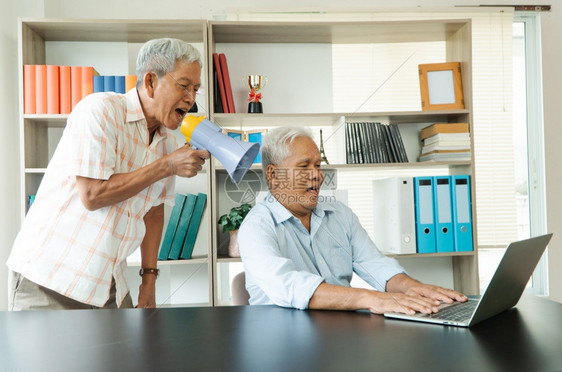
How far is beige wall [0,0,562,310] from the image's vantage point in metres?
2.77

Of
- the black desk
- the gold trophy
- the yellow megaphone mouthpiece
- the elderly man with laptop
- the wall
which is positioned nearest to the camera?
the black desk

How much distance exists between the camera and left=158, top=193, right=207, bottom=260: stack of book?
2.71 meters

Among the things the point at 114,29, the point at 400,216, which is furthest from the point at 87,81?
the point at 400,216

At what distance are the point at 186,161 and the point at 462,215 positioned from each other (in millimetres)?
1828

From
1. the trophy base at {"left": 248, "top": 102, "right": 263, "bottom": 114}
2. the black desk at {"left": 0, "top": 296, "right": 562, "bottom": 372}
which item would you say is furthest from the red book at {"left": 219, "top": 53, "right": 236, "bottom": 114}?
the black desk at {"left": 0, "top": 296, "right": 562, "bottom": 372}

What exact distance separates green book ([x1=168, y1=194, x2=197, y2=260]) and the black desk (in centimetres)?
155

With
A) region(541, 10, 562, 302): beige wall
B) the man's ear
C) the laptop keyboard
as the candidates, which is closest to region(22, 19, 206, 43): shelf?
the man's ear

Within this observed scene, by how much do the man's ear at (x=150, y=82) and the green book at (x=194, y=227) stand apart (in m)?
1.22

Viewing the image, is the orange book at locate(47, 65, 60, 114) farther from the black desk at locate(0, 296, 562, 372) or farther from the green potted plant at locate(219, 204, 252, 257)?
the black desk at locate(0, 296, 562, 372)

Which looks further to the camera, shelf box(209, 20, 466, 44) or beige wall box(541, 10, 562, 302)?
beige wall box(541, 10, 562, 302)

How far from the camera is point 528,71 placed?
339 centimetres

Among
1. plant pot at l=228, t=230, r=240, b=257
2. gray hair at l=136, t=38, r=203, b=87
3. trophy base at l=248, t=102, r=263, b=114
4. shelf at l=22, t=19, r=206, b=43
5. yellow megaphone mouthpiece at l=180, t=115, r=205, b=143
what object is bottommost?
plant pot at l=228, t=230, r=240, b=257

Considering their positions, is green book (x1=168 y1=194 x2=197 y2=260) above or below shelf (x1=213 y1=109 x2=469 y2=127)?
below

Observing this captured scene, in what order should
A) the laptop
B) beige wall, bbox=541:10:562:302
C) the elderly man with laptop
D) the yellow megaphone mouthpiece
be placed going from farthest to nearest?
1. beige wall, bbox=541:10:562:302
2. the yellow megaphone mouthpiece
3. the elderly man with laptop
4. the laptop
